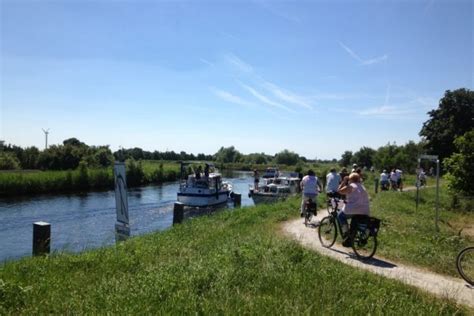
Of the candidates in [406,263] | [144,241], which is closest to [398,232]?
[406,263]

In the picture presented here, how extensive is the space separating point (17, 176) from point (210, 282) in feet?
132

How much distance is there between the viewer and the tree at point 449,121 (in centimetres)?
5512

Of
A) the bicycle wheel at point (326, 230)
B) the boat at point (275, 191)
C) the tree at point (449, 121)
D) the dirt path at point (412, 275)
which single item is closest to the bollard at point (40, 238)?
the dirt path at point (412, 275)

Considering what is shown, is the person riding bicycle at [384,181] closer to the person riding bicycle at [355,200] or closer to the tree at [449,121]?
the person riding bicycle at [355,200]

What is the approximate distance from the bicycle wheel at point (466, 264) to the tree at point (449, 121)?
167ft

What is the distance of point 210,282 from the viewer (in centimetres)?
662

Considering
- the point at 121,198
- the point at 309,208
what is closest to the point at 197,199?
the point at 309,208

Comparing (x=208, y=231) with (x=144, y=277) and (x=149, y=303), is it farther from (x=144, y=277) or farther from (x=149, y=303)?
(x=149, y=303)

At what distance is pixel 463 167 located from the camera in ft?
75.1

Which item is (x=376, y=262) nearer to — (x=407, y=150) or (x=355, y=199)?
(x=355, y=199)

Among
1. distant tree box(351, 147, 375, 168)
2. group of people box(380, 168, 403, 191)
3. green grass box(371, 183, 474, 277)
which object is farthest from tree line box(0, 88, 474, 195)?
green grass box(371, 183, 474, 277)

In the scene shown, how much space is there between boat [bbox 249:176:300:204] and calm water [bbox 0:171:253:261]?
6.91 metres

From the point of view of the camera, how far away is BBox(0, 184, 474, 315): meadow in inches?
223

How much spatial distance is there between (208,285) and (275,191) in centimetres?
2727
